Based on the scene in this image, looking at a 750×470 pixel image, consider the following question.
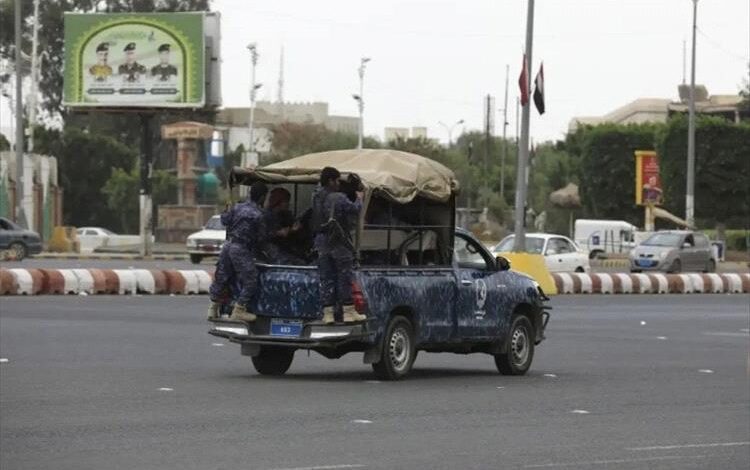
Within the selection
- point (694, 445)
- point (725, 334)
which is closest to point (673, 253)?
point (725, 334)

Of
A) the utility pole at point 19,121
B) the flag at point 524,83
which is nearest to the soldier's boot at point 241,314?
the flag at point 524,83

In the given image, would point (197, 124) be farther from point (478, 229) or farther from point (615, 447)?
point (615, 447)

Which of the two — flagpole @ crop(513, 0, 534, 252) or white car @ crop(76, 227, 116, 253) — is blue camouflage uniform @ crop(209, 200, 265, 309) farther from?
white car @ crop(76, 227, 116, 253)

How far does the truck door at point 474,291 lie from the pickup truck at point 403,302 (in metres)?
0.01

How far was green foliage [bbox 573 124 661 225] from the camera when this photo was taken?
334 feet

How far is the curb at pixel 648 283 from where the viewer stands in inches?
1879

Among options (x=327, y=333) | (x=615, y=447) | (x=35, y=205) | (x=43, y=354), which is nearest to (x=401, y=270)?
(x=327, y=333)

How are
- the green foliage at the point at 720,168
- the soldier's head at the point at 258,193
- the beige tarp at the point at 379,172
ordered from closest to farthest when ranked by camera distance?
the soldier's head at the point at 258,193 → the beige tarp at the point at 379,172 → the green foliage at the point at 720,168

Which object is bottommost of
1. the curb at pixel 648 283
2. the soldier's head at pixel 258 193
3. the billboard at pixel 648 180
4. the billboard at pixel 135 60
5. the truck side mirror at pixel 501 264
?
the curb at pixel 648 283

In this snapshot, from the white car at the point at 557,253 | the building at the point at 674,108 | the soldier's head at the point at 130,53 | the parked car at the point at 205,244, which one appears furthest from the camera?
the building at the point at 674,108

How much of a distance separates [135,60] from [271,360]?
56.9 meters

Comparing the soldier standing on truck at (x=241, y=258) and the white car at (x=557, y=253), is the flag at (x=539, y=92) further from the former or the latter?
the soldier standing on truck at (x=241, y=258)

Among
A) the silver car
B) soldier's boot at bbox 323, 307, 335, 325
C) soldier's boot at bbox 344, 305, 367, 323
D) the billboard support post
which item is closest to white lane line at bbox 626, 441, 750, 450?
soldier's boot at bbox 344, 305, 367, 323

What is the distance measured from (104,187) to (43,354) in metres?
85.8
